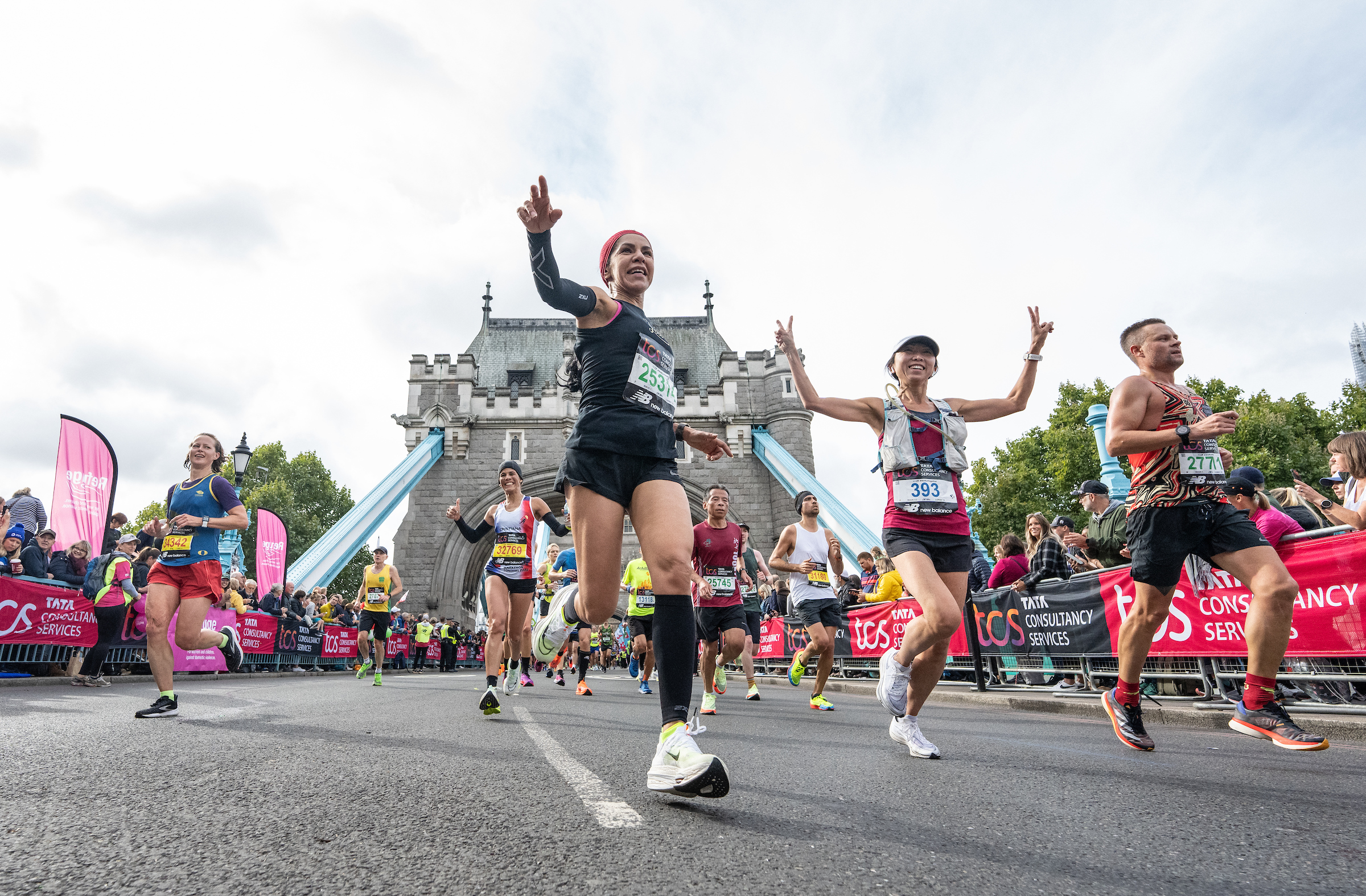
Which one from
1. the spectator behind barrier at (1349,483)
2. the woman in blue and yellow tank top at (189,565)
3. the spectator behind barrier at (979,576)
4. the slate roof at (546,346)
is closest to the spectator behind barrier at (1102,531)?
the spectator behind barrier at (979,576)

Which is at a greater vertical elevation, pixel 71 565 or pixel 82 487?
pixel 82 487

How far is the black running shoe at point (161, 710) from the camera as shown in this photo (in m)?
4.98

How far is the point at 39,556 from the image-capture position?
9547 mm

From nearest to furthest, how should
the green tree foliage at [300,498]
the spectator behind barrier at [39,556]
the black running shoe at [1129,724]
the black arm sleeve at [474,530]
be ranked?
the black running shoe at [1129,724] < the black arm sleeve at [474,530] < the spectator behind barrier at [39,556] < the green tree foliage at [300,498]

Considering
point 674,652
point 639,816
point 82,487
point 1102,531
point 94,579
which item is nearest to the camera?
point 639,816

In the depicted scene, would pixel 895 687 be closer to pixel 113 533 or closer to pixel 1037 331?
pixel 1037 331

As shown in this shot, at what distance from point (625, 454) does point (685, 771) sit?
1.12 metres

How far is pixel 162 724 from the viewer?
455 centimetres

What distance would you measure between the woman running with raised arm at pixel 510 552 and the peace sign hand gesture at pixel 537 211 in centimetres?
360

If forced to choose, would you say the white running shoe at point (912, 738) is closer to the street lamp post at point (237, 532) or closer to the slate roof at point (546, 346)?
the street lamp post at point (237, 532)

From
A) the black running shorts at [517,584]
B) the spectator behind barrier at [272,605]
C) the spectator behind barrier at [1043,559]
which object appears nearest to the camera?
the black running shorts at [517,584]

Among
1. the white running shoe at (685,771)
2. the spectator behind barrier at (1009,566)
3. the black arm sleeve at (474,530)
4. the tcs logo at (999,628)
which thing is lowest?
the white running shoe at (685,771)

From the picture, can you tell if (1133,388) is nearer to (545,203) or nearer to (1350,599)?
(1350,599)

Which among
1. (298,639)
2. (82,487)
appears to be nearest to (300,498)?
(298,639)
